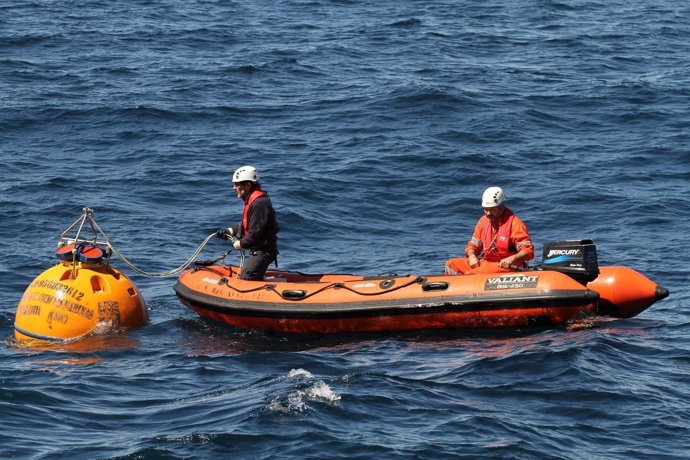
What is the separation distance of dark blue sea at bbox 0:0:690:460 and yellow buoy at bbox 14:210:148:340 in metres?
0.21

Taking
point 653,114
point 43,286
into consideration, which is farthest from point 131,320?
point 653,114

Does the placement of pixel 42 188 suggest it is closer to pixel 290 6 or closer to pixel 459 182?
pixel 459 182

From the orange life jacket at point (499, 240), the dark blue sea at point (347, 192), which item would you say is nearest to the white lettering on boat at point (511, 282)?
the dark blue sea at point (347, 192)

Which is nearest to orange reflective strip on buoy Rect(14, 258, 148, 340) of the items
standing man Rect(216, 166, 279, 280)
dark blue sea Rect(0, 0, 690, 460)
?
dark blue sea Rect(0, 0, 690, 460)

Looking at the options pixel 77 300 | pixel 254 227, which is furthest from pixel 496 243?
pixel 77 300

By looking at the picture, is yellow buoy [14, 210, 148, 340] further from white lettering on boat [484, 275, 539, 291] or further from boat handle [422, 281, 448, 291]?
white lettering on boat [484, 275, 539, 291]

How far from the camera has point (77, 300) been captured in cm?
1161

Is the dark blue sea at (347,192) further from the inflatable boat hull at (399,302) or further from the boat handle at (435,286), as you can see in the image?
the boat handle at (435,286)

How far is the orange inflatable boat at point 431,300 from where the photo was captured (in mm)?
11141

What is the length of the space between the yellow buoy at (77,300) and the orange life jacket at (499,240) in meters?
3.66

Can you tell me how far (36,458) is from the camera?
8320mm

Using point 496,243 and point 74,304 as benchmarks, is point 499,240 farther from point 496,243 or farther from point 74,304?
point 74,304

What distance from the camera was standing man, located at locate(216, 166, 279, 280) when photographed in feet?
40.1

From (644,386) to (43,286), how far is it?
5.87m
